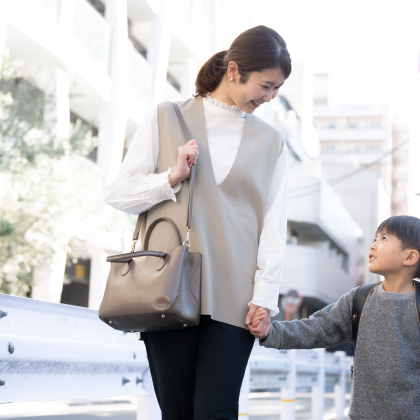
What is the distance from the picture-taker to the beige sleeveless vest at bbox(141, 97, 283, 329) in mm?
1905

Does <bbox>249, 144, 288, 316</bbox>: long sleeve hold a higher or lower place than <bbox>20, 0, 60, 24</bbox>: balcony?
lower

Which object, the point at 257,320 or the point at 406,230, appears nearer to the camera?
the point at 257,320

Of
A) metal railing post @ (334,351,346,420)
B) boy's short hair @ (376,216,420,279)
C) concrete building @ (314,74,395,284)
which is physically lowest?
metal railing post @ (334,351,346,420)

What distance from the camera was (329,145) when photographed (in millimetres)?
76062

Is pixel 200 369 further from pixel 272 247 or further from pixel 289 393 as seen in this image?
pixel 289 393

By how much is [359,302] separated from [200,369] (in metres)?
1.00

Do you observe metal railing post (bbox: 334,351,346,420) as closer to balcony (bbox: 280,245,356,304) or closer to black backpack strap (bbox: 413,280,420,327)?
black backpack strap (bbox: 413,280,420,327)

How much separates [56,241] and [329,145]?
6913cm

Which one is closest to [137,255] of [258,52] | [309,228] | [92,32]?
[258,52]

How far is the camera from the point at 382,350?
2400mm

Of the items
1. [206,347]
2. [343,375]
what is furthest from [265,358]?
[343,375]

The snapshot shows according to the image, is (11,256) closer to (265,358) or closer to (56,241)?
(56,241)

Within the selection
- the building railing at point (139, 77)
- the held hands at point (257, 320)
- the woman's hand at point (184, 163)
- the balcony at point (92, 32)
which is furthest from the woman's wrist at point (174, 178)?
the building railing at point (139, 77)

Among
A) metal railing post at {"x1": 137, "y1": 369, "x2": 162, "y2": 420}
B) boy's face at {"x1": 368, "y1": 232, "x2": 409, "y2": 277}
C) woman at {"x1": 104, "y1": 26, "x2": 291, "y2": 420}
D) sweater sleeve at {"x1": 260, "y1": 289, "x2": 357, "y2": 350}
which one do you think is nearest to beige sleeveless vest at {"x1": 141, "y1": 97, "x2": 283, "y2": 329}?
woman at {"x1": 104, "y1": 26, "x2": 291, "y2": 420}
